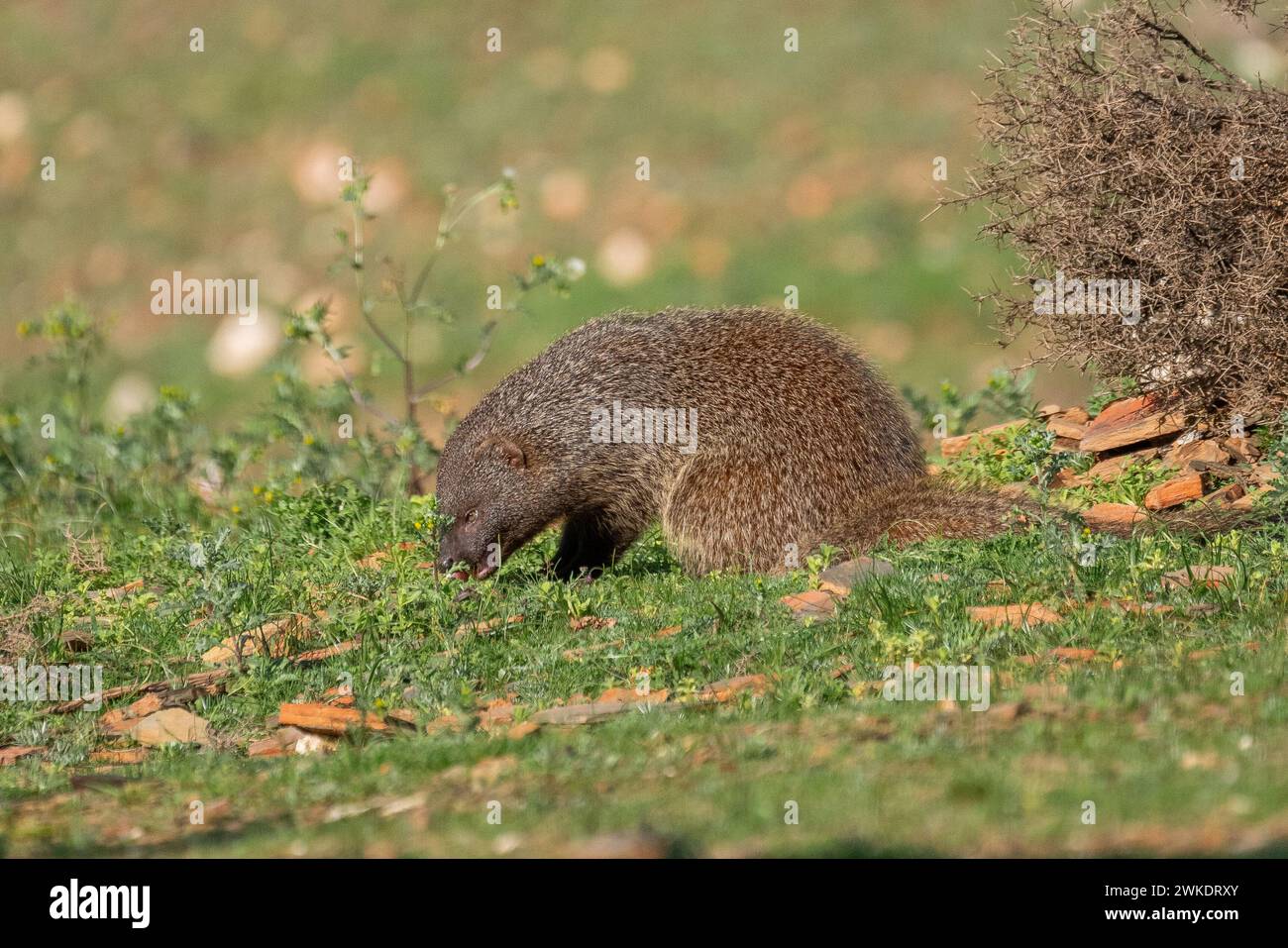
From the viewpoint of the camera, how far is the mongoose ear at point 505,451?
7.07 metres

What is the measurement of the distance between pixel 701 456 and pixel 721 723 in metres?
2.52

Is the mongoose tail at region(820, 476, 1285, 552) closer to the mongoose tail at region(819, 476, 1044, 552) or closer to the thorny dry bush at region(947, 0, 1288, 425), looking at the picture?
the mongoose tail at region(819, 476, 1044, 552)

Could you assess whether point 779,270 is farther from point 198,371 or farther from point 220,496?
point 220,496

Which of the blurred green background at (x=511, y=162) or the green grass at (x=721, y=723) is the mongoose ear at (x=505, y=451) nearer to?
the green grass at (x=721, y=723)

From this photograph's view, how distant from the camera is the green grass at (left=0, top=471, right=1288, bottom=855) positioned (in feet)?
11.5

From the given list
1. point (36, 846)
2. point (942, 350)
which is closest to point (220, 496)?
point (36, 846)

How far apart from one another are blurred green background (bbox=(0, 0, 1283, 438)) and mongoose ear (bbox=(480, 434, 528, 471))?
5580 mm

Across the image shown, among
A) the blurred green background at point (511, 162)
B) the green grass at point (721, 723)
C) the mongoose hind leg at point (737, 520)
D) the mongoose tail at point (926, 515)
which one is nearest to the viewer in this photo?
the green grass at point (721, 723)

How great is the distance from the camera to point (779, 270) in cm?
1356

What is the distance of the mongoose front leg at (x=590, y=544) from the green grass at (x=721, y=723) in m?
0.26

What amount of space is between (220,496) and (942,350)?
236 inches

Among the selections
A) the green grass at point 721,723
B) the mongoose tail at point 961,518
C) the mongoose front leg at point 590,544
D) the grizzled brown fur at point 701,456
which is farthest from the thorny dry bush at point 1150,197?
the mongoose front leg at point 590,544

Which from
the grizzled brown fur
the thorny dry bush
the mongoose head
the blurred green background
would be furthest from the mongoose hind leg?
the blurred green background

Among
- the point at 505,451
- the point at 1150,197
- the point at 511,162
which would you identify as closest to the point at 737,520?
the point at 505,451
